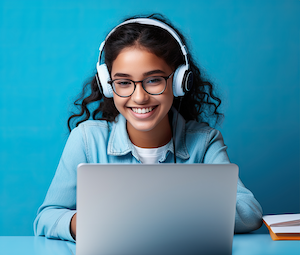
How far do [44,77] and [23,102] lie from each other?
20 centimetres

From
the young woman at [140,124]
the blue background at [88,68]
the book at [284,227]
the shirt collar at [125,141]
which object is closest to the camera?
the book at [284,227]

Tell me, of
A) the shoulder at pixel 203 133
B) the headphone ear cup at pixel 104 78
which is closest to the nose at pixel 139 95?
the headphone ear cup at pixel 104 78

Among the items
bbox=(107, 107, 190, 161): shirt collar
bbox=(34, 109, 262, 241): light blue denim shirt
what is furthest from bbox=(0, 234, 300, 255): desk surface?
bbox=(107, 107, 190, 161): shirt collar

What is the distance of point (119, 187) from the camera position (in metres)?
0.70

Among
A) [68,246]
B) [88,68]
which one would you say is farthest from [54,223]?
[88,68]

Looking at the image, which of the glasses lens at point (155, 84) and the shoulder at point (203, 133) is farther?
the shoulder at point (203, 133)

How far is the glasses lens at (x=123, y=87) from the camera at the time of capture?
4.13ft

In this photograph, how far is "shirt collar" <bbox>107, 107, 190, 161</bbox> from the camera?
1406 millimetres

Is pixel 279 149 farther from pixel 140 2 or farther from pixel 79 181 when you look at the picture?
pixel 79 181

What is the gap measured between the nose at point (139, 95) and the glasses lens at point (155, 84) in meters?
0.02

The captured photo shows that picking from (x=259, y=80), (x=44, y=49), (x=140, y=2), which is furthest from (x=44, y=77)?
(x=259, y=80)

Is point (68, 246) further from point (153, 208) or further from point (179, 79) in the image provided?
point (179, 79)

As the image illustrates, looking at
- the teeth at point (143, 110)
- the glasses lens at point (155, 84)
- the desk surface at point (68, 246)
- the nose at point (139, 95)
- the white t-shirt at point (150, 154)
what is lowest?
the desk surface at point (68, 246)

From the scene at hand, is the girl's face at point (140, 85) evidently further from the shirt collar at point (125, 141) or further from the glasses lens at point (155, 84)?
the shirt collar at point (125, 141)
